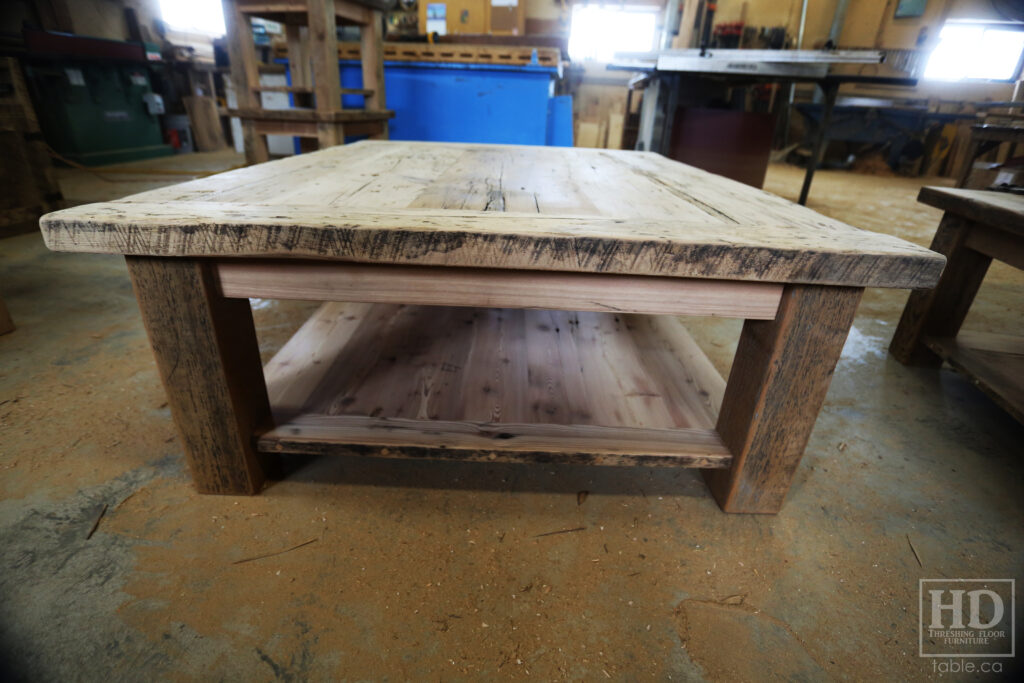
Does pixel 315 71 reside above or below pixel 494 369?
above

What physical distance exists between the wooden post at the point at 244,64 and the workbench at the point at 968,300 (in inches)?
135

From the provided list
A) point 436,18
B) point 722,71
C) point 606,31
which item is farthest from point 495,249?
point 606,31

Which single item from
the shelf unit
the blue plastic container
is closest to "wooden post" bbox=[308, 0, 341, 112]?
the shelf unit

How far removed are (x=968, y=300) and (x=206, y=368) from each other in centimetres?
232

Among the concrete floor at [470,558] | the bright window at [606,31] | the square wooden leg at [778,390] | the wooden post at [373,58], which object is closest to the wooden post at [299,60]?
the wooden post at [373,58]

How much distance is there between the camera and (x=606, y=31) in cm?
934

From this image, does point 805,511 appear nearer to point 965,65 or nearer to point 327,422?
point 327,422

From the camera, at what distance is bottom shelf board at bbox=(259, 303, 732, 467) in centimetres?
100

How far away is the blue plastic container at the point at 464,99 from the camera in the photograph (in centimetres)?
375

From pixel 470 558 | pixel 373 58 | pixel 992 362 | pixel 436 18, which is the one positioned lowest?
pixel 470 558

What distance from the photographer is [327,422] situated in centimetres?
106

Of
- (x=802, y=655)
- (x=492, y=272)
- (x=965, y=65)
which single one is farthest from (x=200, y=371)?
(x=965, y=65)

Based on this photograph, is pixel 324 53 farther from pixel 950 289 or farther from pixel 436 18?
pixel 950 289

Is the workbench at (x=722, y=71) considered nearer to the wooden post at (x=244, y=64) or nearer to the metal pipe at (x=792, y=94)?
the wooden post at (x=244, y=64)
